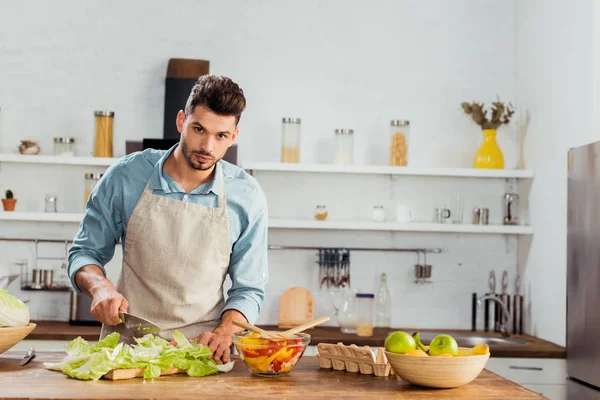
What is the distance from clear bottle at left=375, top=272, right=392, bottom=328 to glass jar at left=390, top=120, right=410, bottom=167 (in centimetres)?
65

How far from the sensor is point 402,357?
2125 mm

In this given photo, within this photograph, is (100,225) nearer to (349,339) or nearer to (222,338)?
(222,338)

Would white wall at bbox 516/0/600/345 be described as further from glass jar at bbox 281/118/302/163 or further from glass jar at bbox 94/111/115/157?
glass jar at bbox 94/111/115/157

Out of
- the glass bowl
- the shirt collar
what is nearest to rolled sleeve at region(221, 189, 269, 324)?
the shirt collar

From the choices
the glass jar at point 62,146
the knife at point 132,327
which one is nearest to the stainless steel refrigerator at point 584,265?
the knife at point 132,327

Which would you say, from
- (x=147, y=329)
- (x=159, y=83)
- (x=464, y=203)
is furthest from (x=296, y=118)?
(x=147, y=329)

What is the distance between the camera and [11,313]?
2314mm

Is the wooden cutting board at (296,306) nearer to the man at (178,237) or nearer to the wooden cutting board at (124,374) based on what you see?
the man at (178,237)

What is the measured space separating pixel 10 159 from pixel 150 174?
1905 millimetres

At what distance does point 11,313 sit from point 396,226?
8.26 ft

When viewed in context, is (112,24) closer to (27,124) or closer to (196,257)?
(27,124)

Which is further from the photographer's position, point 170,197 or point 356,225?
point 356,225

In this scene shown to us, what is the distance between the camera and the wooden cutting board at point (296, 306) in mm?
4547

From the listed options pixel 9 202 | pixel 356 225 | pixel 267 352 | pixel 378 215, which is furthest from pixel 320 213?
pixel 267 352
